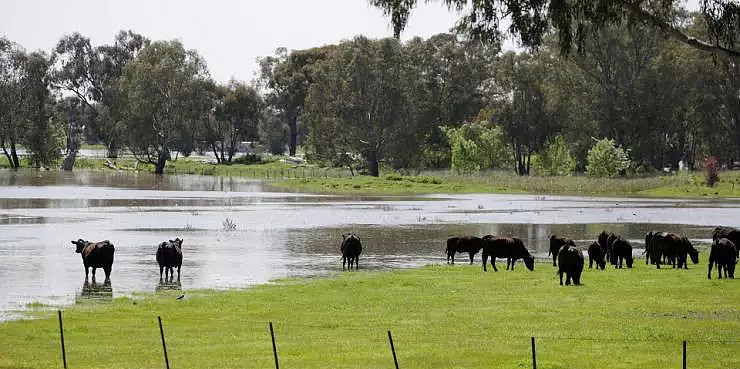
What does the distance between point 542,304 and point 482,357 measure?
7145mm

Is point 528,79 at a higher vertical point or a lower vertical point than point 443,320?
higher

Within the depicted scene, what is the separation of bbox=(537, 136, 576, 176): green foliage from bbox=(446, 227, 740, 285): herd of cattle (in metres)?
88.5

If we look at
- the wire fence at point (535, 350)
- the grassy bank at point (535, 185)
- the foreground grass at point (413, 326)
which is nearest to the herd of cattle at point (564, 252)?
the foreground grass at point (413, 326)

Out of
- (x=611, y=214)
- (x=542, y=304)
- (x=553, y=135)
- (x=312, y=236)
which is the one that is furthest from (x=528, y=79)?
(x=542, y=304)

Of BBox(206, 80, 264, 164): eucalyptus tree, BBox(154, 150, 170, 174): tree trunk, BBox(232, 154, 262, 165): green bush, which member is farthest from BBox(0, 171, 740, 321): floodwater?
BBox(206, 80, 264, 164): eucalyptus tree

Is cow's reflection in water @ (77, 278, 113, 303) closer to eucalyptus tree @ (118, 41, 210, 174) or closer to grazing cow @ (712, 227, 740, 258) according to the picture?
grazing cow @ (712, 227, 740, 258)

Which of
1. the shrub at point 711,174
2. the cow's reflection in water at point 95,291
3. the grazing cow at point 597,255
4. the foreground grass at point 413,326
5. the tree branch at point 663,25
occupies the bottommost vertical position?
the cow's reflection in water at point 95,291

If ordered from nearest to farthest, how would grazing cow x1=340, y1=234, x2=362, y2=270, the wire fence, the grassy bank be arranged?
1. the wire fence
2. grazing cow x1=340, y1=234, x2=362, y2=270
3. the grassy bank

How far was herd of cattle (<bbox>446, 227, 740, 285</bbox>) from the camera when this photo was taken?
31.2 m

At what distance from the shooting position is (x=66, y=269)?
119ft

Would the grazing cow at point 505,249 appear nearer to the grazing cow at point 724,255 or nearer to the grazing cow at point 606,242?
the grazing cow at point 606,242

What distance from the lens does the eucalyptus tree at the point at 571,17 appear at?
3222cm

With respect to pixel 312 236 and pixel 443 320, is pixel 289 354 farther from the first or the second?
pixel 312 236

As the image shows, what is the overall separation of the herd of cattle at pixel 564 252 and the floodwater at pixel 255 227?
0.70 m
